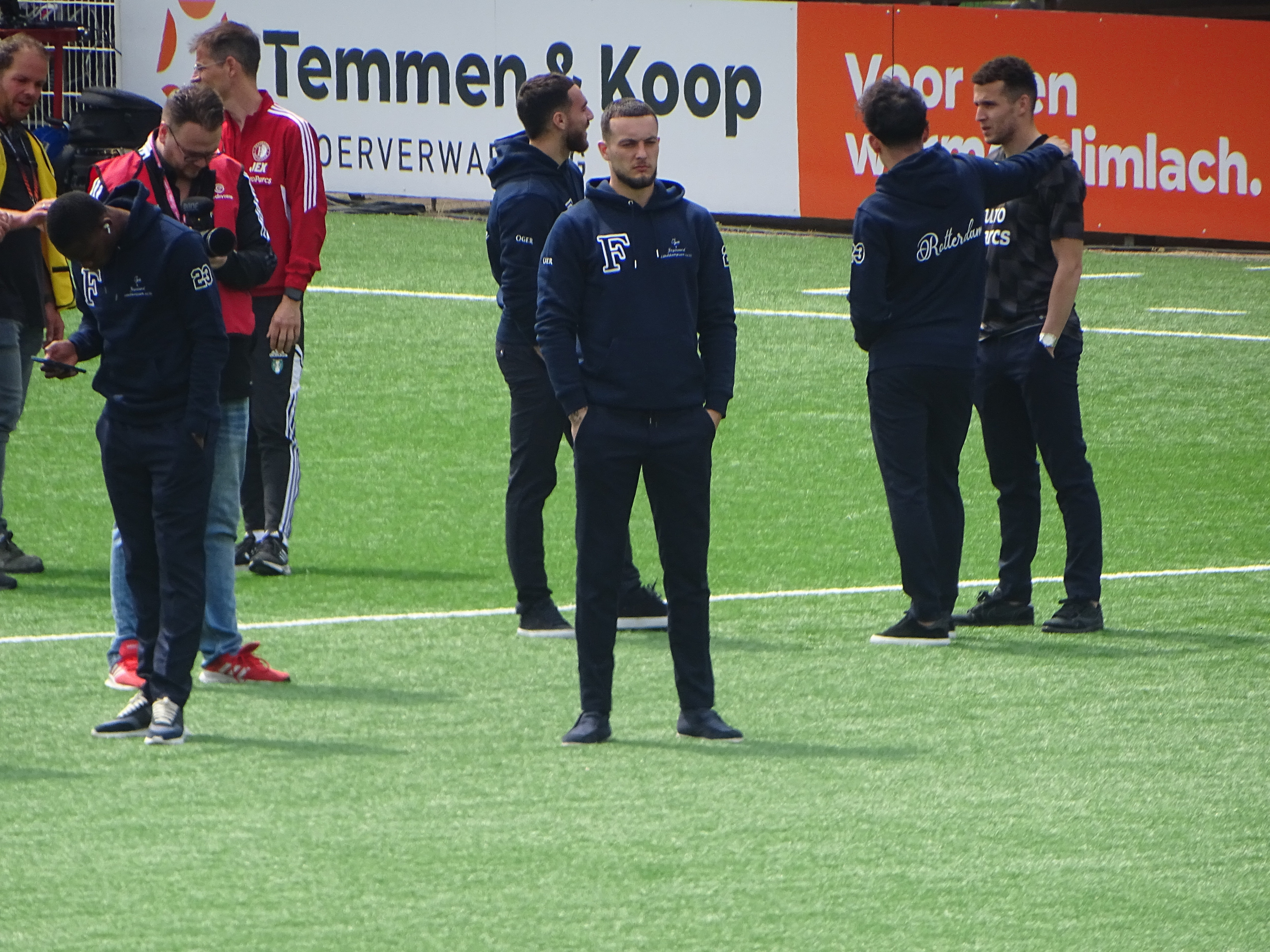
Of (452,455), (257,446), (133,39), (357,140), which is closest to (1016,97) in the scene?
(257,446)

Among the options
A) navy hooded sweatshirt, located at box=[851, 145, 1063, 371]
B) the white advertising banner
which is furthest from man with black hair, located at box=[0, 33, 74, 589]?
the white advertising banner

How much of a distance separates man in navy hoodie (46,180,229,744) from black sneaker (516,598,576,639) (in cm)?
172

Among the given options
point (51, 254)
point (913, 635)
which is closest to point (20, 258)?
point (51, 254)

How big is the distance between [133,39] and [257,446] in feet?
48.0

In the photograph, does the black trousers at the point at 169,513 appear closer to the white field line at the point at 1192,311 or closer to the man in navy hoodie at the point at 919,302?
the man in navy hoodie at the point at 919,302

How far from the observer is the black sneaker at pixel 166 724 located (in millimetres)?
5855

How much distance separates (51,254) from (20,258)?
30 centimetres

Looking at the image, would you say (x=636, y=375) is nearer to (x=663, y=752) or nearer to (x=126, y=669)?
(x=663, y=752)

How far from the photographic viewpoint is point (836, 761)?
573cm

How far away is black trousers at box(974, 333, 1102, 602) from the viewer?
7406mm

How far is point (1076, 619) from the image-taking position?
7445 mm

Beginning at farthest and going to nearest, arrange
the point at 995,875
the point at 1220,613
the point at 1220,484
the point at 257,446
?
1. the point at 1220,484
2. the point at 257,446
3. the point at 1220,613
4. the point at 995,875

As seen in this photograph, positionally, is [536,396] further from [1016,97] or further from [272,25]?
[272,25]

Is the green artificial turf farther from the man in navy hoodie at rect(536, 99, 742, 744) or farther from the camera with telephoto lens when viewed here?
the camera with telephoto lens
